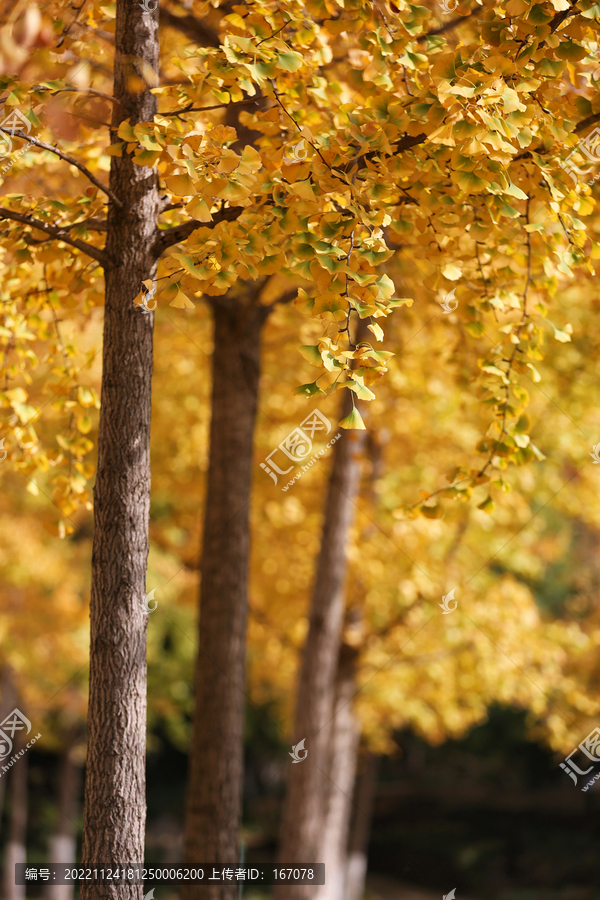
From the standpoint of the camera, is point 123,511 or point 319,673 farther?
point 319,673

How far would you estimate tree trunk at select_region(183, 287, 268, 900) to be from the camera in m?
3.78

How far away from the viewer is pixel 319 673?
621 cm

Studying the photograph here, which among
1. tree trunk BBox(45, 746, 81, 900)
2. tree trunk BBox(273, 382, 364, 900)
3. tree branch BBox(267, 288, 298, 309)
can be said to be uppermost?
tree branch BBox(267, 288, 298, 309)

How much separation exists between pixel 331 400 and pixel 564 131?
6027 millimetres

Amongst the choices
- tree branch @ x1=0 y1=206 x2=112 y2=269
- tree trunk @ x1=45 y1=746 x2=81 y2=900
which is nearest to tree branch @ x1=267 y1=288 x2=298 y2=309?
tree branch @ x1=0 y1=206 x2=112 y2=269

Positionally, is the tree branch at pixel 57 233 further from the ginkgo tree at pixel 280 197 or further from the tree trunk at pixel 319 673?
the tree trunk at pixel 319 673

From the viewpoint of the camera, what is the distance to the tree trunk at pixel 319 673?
5.93 meters

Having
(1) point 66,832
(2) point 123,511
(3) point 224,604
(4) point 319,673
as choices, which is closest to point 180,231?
(2) point 123,511

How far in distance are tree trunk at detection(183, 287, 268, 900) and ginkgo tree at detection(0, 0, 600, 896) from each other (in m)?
1.48

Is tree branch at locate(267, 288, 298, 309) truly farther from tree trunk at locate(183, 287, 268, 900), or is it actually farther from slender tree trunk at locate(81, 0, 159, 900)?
slender tree trunk at locate(81, 0, 159, 900)

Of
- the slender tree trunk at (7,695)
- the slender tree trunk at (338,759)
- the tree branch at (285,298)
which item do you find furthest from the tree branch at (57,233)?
the slender tree trunk at (7,695)

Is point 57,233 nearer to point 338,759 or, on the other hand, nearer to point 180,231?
point 180,231

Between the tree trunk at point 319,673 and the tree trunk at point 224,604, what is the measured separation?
1.69m

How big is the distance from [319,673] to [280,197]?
4952 millimetres
